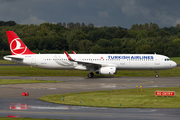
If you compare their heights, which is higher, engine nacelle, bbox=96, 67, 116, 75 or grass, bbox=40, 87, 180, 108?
engine nacelle, bbox=96, 67, 116, 75

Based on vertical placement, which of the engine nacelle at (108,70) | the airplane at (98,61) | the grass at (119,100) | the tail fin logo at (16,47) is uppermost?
the tail fin logo at (16,47)

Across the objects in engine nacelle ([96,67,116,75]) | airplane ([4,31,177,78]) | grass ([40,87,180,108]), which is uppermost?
airplane ([4,31,177,78])

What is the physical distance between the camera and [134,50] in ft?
399

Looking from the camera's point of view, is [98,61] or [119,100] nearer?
[119,100]

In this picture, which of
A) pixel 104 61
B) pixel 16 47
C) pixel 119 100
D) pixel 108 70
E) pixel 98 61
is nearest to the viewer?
pixel 119 100

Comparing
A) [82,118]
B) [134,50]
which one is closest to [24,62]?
[82,118]

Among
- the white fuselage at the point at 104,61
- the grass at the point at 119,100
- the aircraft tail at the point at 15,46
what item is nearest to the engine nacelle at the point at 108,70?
the white fuselage at the point at 104,61

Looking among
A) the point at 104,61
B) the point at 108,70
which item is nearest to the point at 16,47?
the point at 104,61

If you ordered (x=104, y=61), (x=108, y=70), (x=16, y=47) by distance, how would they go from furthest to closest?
(x=16, y=47) → (x=104, y=61) → (x=108, y=70)

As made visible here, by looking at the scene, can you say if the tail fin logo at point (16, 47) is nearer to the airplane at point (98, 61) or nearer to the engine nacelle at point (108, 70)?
the airplane at point (98, 61)

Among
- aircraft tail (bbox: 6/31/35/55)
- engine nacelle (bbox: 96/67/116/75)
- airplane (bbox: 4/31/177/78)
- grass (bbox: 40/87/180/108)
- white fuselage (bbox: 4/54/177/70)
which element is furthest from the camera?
aircraft tail (bbox: 6/31/35/55)

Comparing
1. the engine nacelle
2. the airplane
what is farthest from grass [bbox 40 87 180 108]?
the airplane

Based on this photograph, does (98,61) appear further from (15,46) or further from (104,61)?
(15,46)

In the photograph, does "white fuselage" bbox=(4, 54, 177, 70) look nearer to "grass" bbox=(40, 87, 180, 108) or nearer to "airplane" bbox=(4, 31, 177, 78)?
"airplane" bbox=(4, 31, 177, 78)
